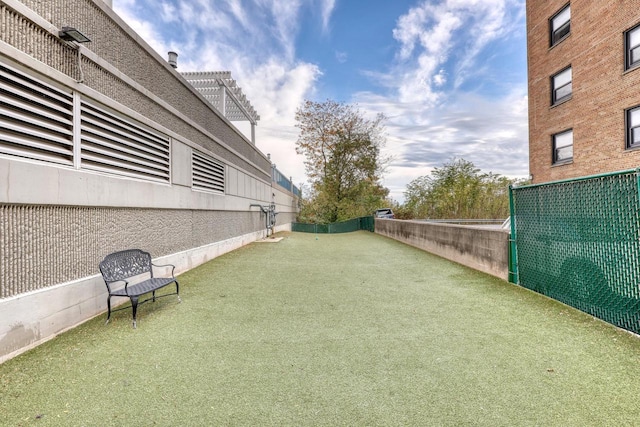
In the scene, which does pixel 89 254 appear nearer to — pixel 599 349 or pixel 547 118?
pixel 599 349

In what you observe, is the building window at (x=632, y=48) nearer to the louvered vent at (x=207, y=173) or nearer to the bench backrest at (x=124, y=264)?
the louvered vent at (x=207, y=173)

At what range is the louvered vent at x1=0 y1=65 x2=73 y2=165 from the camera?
3.29m

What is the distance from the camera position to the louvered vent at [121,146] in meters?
4.55

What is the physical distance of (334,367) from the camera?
111 inches

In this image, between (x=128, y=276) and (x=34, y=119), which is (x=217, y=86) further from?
(x=128, y=276)

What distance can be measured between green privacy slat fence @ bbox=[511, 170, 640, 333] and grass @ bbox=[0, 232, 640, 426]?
0.89 feet

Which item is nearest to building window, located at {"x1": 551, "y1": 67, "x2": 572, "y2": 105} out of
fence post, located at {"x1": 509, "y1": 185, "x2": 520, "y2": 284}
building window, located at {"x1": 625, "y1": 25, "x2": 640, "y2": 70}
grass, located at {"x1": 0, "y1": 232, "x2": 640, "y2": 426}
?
building window, located at {"x1": 625, "y1": 25, "x2": 640, "y2": 70}

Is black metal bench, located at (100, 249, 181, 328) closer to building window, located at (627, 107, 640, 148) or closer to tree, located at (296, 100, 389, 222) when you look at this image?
building window, located at (627, 107, 640, 148)

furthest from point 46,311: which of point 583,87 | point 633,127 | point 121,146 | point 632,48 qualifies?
point 583,87

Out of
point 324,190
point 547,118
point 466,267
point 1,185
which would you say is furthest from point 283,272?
point 324,190

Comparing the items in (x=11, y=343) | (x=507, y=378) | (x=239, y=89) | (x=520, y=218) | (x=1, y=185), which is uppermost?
(x=239, y=89)

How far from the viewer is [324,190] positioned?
99.1 ft

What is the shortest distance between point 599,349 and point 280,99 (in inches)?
578

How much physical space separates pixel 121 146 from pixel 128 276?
93.9 inches
